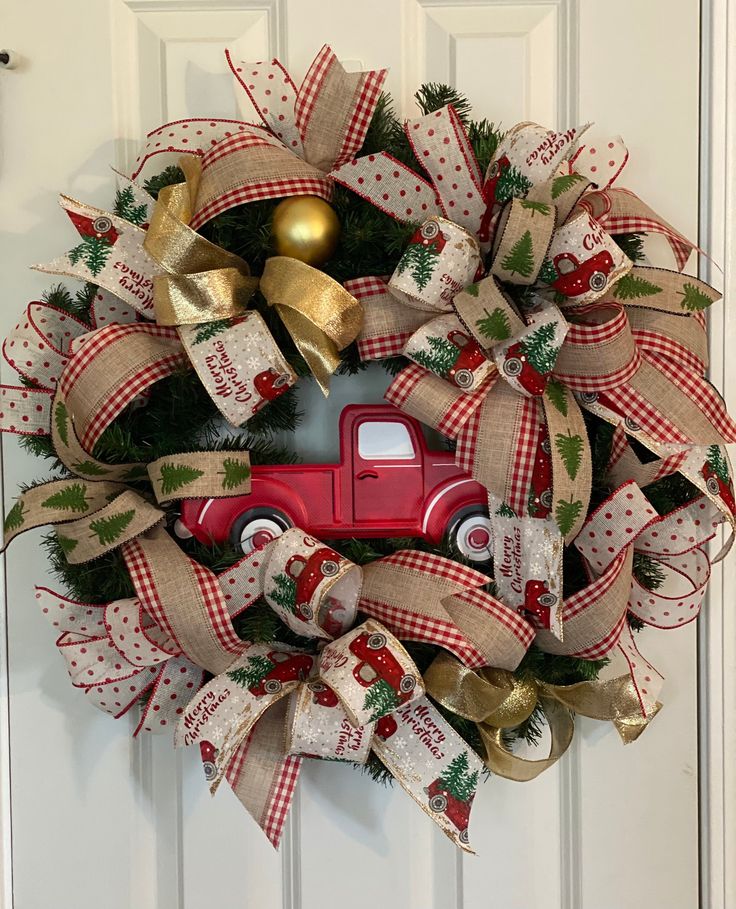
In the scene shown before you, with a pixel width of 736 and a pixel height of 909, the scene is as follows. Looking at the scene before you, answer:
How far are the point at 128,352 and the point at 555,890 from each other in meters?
0.85

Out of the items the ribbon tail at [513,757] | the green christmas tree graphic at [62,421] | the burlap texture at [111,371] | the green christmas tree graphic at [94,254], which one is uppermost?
the green christmas tree graphic at [94,254]

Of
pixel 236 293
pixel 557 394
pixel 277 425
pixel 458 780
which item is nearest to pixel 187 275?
pixel 236 293

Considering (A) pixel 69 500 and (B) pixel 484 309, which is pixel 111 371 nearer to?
(A) pixel 69 500

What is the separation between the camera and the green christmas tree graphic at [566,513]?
743 millimetres

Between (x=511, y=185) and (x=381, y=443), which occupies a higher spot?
(x=511, y=185)

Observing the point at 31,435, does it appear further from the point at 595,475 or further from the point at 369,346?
the point at 595,475

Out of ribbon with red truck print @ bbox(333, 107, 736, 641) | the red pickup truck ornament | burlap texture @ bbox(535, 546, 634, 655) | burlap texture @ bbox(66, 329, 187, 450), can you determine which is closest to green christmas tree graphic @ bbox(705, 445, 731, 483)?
ribbon with red truck print @ bbox(333, 107, 736, 641)

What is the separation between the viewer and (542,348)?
74 centimetres

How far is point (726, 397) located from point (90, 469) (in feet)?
2.47

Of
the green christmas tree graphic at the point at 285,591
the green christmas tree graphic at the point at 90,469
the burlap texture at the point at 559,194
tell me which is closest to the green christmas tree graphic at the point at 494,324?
the burlap texture at the point at 559,194

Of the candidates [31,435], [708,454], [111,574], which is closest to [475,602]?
[708,454]

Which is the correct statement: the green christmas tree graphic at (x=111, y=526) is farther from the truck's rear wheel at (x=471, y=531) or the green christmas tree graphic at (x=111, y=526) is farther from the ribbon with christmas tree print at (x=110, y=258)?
the truck's rear wheel at (x=471, y=531)

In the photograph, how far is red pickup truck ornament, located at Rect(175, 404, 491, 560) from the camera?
0.81 m

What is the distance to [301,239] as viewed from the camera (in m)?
0.77
